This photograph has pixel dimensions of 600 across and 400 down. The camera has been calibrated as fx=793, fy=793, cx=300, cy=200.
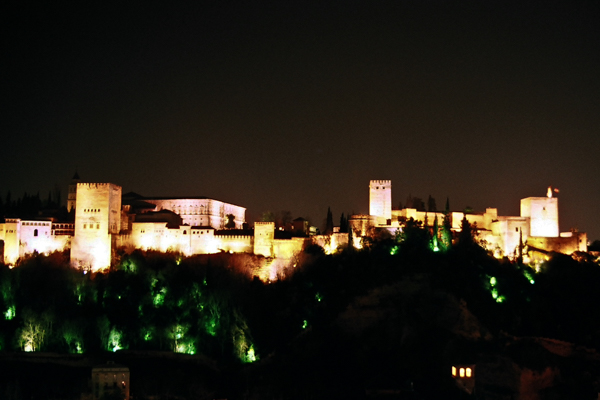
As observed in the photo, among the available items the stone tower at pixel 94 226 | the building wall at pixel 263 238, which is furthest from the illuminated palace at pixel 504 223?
the stone tower at pixel 94 226

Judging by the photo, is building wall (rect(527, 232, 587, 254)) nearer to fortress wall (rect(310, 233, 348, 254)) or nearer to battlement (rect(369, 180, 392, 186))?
battlement (rect(369, 180, 392, 186))

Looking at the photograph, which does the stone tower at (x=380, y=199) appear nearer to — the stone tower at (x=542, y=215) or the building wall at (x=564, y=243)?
the stone tower at (x=542, y=215)

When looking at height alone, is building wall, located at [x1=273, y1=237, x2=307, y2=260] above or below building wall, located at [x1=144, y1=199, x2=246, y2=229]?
below

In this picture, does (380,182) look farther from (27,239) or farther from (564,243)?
(27,239)

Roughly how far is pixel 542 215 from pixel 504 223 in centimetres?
531

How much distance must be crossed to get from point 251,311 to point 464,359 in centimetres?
1747

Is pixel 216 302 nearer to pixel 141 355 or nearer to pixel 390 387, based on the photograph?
pixel 141 355

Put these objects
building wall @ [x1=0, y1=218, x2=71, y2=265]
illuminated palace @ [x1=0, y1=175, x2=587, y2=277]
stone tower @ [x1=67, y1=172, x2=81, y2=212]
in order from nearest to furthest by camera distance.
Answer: building wall @ [x1=0, y1=218, x2=71, y2=265]
illuminated palace @ [x1=0, y1=175, x2=587, y2=277]
stone tower @ [x1=67, y1=172, x2=81, y2=212]

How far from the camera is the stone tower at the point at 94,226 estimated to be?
70750 millimetres

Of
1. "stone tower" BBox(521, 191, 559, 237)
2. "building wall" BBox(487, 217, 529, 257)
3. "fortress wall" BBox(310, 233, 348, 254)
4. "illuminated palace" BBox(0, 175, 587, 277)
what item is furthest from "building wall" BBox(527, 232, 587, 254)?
"fortress wall" BBox(310, 233, 348, 254)

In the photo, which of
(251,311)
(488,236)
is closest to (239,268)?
(251,311)

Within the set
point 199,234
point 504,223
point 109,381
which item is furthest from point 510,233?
point 109,381

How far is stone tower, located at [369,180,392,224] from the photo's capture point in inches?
3054

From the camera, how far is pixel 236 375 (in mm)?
60250
